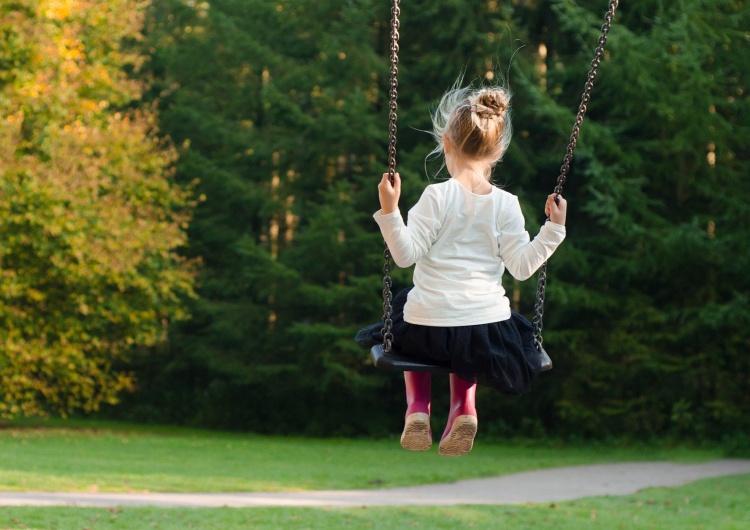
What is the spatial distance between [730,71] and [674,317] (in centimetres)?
365

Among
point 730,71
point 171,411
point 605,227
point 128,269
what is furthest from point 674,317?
point 171,411

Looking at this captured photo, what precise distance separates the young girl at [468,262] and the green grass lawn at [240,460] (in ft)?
28.2

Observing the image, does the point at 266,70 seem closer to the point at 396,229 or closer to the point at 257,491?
the point at 257,491

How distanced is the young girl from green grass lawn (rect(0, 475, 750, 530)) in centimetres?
574

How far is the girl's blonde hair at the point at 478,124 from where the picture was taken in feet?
14.4

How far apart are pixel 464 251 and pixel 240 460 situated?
11.5m

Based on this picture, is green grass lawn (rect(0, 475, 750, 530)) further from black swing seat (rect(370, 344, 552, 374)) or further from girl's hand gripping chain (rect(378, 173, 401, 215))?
girl's hand gripping chain (rect(378, 173, 401, 215))

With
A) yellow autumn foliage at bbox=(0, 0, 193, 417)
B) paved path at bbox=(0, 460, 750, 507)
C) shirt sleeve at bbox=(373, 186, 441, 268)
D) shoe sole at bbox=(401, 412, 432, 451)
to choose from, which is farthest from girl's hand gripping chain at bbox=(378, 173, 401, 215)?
yellow autumn foliage at bbox=(0, 0, 193, 417)

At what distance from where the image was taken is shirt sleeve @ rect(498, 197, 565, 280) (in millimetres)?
4418

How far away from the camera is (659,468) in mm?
14945

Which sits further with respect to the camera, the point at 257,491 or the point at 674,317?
the point at 674,317

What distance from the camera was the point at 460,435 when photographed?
4.51 metres

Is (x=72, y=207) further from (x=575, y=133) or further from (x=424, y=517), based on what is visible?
(x=575, y=133)

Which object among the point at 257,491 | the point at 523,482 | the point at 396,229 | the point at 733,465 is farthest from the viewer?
the point at 733,465
